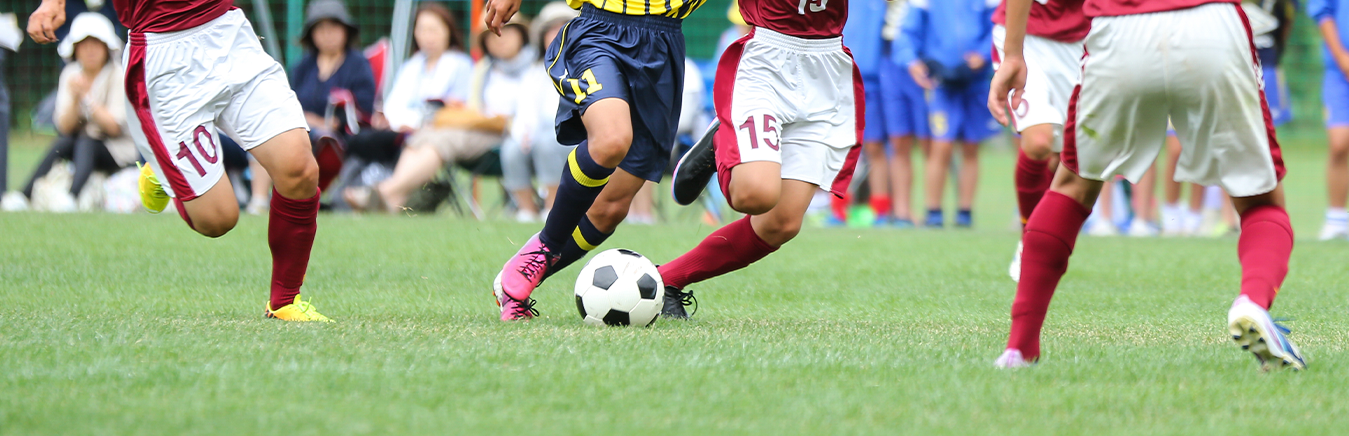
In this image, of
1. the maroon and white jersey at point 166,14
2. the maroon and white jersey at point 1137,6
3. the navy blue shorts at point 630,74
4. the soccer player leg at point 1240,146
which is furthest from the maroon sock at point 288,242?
the soccer player leg at point 1240,146

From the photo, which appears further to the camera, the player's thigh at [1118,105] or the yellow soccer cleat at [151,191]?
the yellow soccer cleat at [151,191]

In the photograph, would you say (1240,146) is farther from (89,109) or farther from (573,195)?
(89,109)

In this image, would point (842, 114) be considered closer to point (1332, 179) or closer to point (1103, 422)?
point (1103, 422)

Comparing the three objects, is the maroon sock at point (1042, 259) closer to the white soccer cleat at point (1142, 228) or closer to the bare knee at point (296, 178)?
the bare knee at point (296, 178)

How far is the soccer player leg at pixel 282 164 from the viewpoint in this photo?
14.5 feet

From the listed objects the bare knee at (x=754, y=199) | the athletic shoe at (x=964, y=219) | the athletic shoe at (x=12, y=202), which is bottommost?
the athletic shoe at (x=964, y=219)

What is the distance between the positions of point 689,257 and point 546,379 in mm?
1767

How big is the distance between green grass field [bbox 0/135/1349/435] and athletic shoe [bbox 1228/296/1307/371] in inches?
2.5

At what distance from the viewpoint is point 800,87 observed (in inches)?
189

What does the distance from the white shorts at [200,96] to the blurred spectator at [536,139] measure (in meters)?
6.00

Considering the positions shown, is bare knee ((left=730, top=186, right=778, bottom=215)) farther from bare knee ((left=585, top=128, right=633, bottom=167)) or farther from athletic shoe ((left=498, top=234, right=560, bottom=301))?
athletic shoe ((left=498, top=234, right=560, bottom=301))

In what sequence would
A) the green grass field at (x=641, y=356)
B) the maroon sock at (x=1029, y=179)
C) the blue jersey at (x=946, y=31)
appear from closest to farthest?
the green grass field at (x=641, y=356) < the maroon sock at (x=1029, y=179) < the blue jersey at (x=946, y=31)

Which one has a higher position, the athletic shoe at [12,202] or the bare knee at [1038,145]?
the bare knee at [1038,145]

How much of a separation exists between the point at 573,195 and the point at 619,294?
0.46 metres
